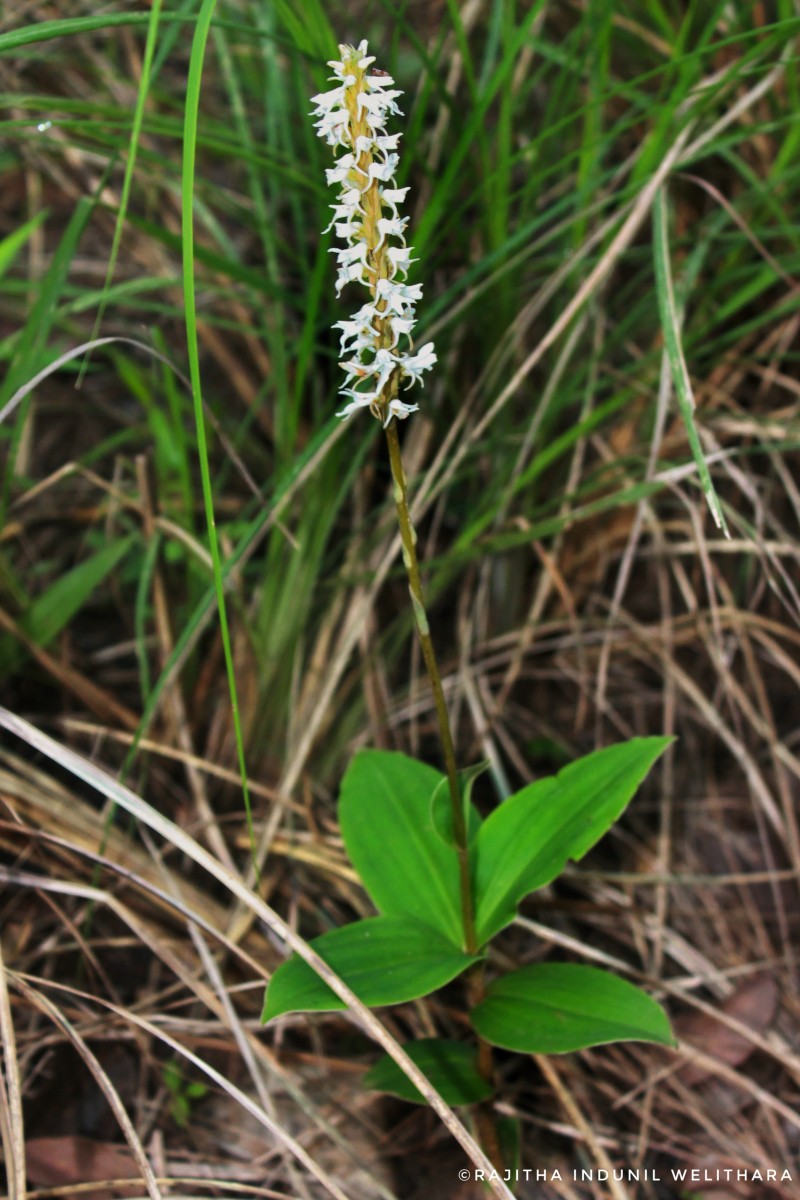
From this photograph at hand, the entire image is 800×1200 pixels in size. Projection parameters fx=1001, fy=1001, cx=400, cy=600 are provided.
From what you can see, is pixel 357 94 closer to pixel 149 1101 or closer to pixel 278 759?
pixel 278 759

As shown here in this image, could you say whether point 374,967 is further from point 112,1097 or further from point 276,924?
point 112,1097

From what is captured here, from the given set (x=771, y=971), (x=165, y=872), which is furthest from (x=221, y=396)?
(x=771, y=971)

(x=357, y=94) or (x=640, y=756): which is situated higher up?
(x=357, y=94)

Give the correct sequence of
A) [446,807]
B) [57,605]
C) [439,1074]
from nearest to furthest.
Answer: [446,807], [439,1074], [57,605]

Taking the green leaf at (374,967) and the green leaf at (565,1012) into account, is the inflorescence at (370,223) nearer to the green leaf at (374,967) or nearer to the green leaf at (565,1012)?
the green leaf at (374,967)

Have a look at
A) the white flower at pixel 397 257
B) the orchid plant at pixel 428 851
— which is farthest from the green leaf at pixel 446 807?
the white flower at pixel 397 257

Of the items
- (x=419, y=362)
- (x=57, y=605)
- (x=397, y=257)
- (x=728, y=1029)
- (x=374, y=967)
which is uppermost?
(x=397, y=257)

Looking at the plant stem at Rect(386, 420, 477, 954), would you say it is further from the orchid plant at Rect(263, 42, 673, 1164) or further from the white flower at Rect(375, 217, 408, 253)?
the white flower at Rect(375, 217, 408, 253)

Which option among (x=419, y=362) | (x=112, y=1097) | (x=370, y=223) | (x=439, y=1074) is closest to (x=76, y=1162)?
(x=112, y=1097)
